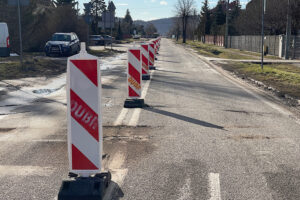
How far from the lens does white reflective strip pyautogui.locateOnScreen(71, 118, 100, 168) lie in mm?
3811

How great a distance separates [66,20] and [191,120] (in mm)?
29573

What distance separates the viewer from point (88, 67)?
3676mm

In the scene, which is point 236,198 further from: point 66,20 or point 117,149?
point 66,20

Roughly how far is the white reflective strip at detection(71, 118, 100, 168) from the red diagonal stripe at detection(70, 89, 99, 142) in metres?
0.04

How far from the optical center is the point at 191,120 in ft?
24.2

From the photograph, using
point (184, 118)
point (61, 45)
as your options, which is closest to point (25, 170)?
point (184, 118)

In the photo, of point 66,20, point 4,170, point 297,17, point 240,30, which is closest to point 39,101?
point 4,170

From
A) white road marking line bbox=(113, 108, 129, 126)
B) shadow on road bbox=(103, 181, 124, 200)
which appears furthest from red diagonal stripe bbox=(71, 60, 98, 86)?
white road marking line bbox=(113, 108, 129, 126)

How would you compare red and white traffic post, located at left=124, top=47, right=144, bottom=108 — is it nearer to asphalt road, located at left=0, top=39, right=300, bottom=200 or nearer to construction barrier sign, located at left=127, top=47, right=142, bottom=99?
construction barrier sign, located at left=127, top=47, right=142, bottom=99

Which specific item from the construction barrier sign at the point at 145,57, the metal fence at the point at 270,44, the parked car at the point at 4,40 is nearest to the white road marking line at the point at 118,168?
the construction barrier sign at the point at 145,57

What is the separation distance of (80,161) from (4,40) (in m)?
19.0

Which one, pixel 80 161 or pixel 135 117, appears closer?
pixel 80 161

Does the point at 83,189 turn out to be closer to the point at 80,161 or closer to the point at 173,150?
the point at 80,161

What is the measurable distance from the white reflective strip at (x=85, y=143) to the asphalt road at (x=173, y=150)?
47 centimetres
